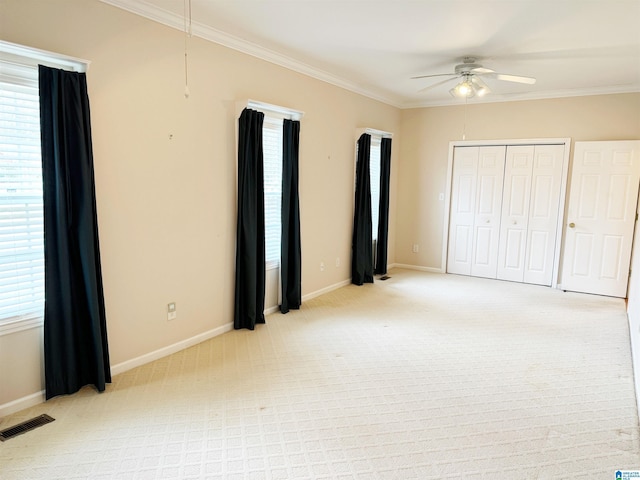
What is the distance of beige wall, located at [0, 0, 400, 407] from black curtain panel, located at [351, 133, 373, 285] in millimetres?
1517

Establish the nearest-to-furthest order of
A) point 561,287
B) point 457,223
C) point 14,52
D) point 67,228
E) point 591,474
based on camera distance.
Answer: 1. point 591,474
2. point 14,52
3. point 67,228
4. point 561,287
5. point 457,223

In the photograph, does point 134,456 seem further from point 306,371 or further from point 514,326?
point 514,326

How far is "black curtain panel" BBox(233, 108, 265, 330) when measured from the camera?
3.83 metres

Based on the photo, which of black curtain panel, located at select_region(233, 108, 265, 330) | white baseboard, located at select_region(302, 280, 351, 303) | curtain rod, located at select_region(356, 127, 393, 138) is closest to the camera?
black curtain panel, located at select_region(233, 108, 265, 330)

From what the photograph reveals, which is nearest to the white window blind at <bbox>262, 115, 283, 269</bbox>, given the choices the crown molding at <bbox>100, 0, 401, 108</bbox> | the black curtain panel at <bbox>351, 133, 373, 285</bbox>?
the crown molding at <bbox>100, 0, 401, 108</bbox>

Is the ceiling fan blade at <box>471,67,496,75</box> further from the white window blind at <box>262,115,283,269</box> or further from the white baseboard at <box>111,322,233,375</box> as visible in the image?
the white baseboard at <box>111,322,233,375</box>

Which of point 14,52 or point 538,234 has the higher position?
point 14,52

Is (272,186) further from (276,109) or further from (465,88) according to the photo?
(465,88)

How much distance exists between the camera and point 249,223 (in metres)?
3.92

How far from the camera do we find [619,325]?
173 inches

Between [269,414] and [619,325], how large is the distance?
3888mm

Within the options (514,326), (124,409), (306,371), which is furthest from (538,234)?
(124,409)

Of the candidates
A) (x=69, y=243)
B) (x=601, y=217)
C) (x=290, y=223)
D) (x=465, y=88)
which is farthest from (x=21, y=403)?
(x=601, y=217)

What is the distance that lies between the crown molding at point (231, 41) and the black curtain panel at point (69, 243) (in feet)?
2.49
